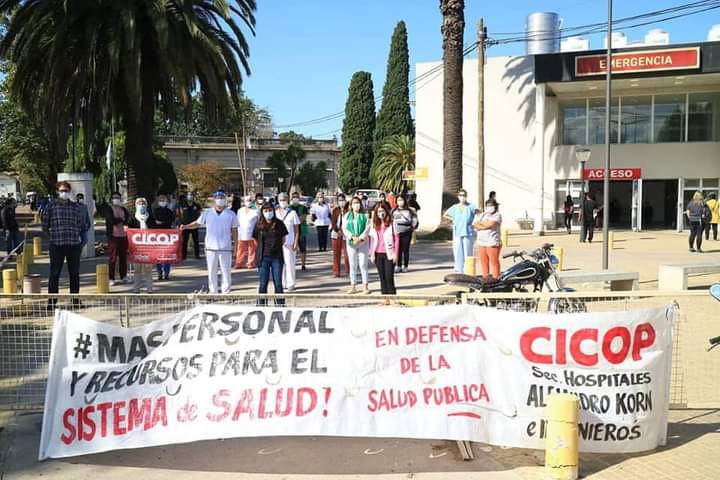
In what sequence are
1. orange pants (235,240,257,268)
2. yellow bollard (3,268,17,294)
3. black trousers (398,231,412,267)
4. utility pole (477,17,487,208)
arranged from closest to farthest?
yellow bollard (3,268,17,294) < black trousers (398,231,412,267) < orange pants (235,240,257,268) < utility pole (477,17,487,208)

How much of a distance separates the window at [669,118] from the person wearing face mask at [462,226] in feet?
72.3

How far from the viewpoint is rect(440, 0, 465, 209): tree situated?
2491 centimetres

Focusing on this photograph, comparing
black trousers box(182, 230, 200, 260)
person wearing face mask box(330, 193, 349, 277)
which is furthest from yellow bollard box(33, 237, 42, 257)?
person wearing face mask box(330, 193, 349, 277)

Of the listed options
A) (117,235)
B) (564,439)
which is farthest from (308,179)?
(564,439)

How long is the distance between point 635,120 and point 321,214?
19.7m

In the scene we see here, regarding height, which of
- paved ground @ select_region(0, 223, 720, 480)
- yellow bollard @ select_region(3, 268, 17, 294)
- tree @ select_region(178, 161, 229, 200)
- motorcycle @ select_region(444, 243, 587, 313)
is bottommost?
paved ground @ select_region(0, 223, 720, 480)

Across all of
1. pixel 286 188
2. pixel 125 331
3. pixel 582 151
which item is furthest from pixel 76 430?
pixel 286 188

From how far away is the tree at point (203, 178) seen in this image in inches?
2441

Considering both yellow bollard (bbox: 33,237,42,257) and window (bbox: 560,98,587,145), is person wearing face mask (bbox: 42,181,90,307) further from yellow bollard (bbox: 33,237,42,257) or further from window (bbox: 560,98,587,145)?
window (bbox: 560,98,587,145)

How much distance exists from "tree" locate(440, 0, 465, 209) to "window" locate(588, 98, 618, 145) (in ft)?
33.3

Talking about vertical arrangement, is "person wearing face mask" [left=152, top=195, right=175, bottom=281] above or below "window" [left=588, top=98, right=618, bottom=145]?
below

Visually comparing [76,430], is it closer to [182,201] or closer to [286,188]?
[182,201]

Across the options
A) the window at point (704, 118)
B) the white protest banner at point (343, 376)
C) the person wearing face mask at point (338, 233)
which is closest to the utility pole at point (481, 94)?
the window at point (704, 118)

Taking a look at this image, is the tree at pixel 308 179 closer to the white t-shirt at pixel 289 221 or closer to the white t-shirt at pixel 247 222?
the white t-shirt at pixel 247 222
